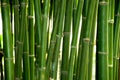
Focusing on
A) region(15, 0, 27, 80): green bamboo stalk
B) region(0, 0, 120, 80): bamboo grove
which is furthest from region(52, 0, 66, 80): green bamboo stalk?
region(15, 0, 27, 80): green bamboo stalk

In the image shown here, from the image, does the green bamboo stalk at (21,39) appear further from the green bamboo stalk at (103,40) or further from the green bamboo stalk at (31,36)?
the green bamboo stalk at (103,40)

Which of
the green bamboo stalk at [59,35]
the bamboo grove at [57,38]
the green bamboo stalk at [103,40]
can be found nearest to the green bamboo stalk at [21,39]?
the bamboo grove at [57,38]

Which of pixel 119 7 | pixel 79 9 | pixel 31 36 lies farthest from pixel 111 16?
pixel 31 36

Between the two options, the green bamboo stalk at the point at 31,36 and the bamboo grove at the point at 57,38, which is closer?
the bamboo grove at the point at 57,38

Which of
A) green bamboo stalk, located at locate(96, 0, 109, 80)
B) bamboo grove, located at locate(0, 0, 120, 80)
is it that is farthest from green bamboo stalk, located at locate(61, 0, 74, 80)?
green bamboo stalk, located at locate(96, 0, 109, 80)

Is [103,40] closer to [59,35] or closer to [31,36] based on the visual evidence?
[59,35]

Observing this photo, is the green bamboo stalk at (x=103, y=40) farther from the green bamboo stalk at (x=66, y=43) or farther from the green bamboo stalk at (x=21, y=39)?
the green bamboo stalk at (x=21, y=39)

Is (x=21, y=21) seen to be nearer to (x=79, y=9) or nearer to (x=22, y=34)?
(x=22, y=34)

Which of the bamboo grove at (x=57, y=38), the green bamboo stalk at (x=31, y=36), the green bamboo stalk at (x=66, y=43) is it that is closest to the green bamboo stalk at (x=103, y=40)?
the bamboo grove at (x=57, y=38)

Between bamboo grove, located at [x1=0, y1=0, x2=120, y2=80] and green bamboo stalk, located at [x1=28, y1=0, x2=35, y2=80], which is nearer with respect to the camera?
bamboo grove, located at [x1=0, y1=0, x2=120, y2=80]

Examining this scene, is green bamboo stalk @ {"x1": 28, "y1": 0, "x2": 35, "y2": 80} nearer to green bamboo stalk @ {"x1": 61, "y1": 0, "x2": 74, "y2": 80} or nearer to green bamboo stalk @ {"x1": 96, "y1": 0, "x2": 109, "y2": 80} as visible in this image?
green bamboo stalk @ {"x1": 61, "y1": 0, "x2": 74, "y2": 80}

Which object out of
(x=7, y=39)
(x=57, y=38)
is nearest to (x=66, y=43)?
(x=57, y=38)
